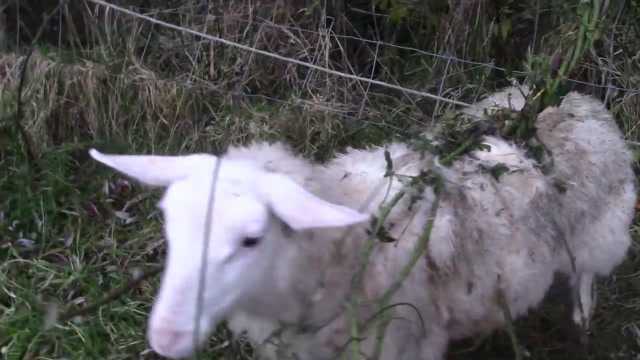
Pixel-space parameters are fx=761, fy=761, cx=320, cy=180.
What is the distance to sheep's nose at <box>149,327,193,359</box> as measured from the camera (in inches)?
68.3

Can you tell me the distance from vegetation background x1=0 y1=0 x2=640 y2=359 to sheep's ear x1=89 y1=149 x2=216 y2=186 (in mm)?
1039

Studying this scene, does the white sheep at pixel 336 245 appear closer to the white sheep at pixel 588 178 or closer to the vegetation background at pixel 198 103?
the white sheep at pixel 588 178

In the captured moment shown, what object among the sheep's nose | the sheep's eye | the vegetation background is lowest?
the vegetation background

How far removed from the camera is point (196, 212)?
1.85 meters

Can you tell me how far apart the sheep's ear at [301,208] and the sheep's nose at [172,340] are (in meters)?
0.38

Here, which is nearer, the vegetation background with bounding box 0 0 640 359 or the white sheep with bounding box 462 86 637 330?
the white sheep with bounding box 462 86 637 330

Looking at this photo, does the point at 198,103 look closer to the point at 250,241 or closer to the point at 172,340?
the point at 250,241

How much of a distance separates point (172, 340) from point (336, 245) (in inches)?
25.5

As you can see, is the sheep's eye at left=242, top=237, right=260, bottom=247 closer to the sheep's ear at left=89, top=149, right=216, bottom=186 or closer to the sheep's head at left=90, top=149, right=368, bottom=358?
the sheep's head at left=90, top=149, right=368, bottom=358

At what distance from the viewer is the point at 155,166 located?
2.09 meters

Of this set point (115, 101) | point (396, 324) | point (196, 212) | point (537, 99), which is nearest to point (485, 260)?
point (396, 324)

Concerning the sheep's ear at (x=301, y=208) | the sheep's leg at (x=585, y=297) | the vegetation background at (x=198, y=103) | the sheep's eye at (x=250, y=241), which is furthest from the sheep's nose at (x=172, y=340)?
the sheep's leg at (x=585, y=297)

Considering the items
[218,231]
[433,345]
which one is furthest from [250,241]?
[433,345]

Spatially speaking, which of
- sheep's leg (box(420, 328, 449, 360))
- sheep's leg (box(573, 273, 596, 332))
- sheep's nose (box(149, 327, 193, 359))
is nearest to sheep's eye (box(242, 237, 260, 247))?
sheep's nose (box(149, 327, 193, 359))
